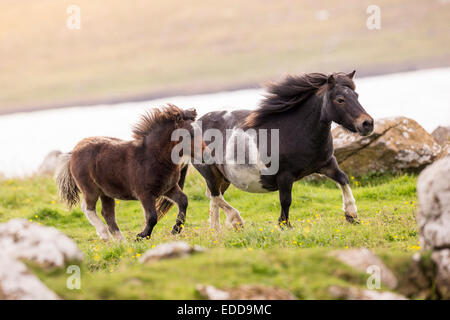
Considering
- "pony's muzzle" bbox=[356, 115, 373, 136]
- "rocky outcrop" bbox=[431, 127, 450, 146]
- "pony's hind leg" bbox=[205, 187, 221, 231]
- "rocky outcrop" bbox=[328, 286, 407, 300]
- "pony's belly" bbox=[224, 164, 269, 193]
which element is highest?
"pony's muzzle" bbox=[356, 115, 373, 136]

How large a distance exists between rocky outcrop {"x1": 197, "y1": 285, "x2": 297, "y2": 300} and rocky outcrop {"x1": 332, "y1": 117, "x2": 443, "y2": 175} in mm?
8704

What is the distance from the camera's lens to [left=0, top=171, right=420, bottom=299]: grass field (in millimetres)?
5410

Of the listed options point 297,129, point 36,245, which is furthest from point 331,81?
point 36,245

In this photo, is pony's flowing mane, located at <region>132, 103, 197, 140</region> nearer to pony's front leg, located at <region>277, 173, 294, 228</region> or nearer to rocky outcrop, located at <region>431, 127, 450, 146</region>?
pony's front leg, located at <region>277, 173, 294, 228</region>

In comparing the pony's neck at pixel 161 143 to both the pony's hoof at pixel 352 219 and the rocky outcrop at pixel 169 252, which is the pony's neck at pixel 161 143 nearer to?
the pony's hoof at pixel 352 219

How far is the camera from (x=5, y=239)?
5816 mm

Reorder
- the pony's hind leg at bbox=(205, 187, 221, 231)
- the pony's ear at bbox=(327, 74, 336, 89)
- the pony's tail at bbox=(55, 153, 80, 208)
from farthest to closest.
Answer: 1. the pony's hind leg at bbox=(205, 187, 221, 231)
2. the pony's tail at bbox=(55, 153, 80, 208)
3. the pony's ear at bbox=(327, 74, 336, 89)

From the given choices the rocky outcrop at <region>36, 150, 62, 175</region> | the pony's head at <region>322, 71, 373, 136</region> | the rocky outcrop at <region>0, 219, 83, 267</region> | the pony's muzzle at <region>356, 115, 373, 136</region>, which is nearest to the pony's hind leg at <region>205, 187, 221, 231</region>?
the pony's head at <region>322, 71, 373, 136</region>

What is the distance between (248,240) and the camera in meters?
8.22

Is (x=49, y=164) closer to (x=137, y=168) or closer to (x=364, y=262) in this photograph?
(x=137, y=168)

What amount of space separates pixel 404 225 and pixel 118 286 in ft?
17.4

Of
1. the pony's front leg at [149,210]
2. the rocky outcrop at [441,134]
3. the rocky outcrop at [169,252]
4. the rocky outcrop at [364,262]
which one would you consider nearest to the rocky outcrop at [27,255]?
the rocky outcrop at [169,252]
